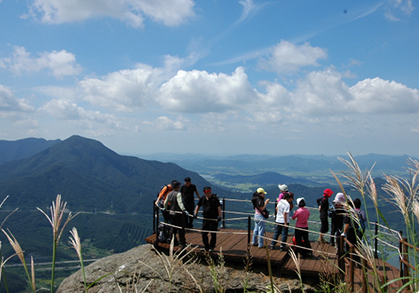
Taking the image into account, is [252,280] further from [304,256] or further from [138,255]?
[138,255]

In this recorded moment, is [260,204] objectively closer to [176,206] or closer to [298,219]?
[298,219]

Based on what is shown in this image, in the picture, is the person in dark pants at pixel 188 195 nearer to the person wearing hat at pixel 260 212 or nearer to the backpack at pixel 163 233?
the backpack at pixel 163 233

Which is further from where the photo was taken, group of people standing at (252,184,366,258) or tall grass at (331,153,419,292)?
group of people standing at (252,184,366,258)

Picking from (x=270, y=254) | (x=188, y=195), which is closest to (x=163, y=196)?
(x=188, y=195)

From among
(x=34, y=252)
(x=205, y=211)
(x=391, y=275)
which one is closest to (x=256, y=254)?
(x=205, y=211)

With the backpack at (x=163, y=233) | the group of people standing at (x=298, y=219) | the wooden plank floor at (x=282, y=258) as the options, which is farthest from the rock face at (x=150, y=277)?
the group of people standing at (x=298, y=219)

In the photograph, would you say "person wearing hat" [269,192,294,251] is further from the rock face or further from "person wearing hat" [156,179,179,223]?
"person wearing hat" [156,179,179,223]

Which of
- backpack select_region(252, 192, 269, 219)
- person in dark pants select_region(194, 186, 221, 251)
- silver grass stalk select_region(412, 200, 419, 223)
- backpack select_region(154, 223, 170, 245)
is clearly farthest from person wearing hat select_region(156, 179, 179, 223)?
silver grass stalk select_region(412, 200, 419, 223)

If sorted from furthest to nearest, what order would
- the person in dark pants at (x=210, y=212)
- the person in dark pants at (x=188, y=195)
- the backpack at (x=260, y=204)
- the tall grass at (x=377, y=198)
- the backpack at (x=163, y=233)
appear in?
the person in dark pants at (x=188, y=195) < the backpack at (x=163, y=233) < the backpack at (x=260, y=204) < the person in dark pants at (x=210, y=212) < the tall grass at (x=377, y=198)

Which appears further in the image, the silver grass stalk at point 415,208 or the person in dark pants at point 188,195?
the person in dark pants at point 188,195

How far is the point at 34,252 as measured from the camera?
12900cm

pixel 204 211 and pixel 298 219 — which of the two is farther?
pixel 204 211

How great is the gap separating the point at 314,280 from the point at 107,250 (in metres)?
156

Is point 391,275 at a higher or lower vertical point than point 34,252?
higher
